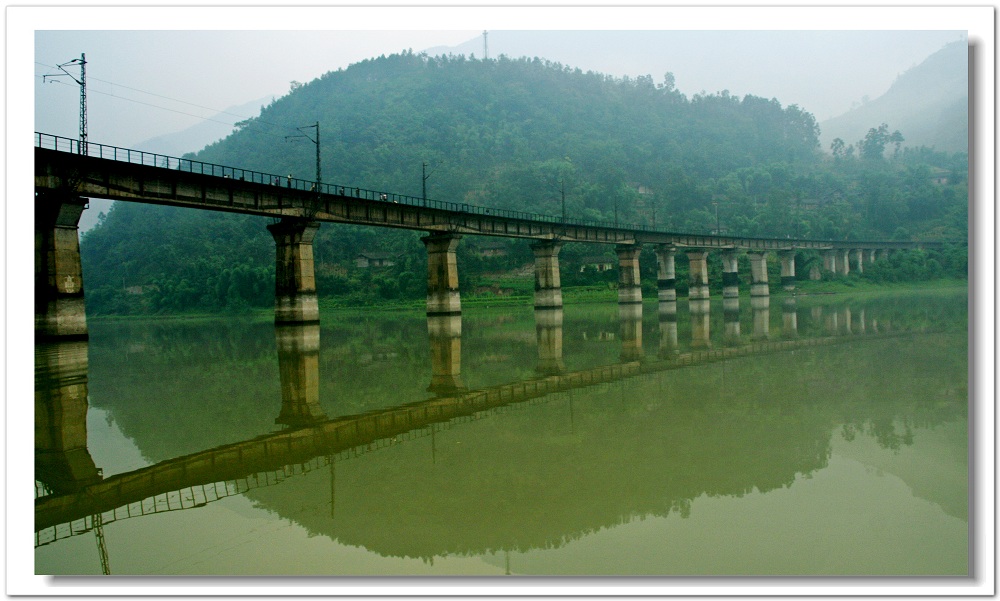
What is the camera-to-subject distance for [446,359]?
27.3 metres

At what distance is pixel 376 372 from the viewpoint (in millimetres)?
23500

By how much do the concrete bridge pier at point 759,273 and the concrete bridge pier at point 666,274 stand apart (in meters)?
18.3

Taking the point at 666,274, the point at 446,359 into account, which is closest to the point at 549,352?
the point at 446,359

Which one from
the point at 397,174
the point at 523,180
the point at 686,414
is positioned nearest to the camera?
the point at 686,414

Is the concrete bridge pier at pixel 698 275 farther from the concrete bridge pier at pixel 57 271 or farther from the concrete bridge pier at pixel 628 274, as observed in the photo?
the concrete bridge pier at pixel 57 271

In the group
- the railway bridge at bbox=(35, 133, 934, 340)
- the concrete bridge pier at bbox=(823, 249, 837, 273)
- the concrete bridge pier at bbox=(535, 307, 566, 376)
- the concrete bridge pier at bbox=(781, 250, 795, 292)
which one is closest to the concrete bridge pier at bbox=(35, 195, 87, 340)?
the railway bridge at bbox=(35, 133, 934, 340)

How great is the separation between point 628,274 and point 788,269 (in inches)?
1611

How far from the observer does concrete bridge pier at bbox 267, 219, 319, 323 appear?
47.7 m

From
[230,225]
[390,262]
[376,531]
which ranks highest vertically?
[230,225]

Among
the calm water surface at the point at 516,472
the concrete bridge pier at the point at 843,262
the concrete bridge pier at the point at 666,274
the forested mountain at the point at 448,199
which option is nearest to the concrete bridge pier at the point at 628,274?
the concrete bridge pier at the point at 666,274

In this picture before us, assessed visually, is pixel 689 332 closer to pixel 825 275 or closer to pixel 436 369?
pixel 436 369

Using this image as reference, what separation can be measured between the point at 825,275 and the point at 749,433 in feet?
399

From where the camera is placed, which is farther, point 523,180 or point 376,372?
point 523,180

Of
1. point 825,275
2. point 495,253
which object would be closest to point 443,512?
point 495,253
